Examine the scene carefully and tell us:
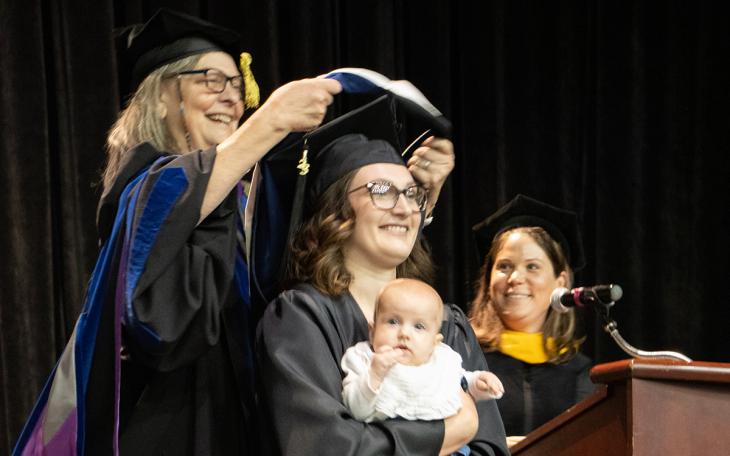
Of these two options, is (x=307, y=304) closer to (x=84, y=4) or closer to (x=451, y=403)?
(x=451, y=403)

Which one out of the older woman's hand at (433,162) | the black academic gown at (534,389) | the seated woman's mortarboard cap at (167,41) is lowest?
the black academic gown at (534,389)

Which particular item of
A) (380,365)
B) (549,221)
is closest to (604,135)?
(549,221)

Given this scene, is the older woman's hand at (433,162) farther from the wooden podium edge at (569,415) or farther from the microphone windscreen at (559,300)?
the wooden podium edge at (569,415)

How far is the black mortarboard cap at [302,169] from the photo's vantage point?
2658 millimetres

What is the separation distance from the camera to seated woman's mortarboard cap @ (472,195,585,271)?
438 cm

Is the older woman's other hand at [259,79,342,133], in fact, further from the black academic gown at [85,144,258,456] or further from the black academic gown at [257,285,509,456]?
the black academic gown at [257,285,509,456]

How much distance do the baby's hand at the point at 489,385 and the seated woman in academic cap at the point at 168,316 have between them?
58 cm

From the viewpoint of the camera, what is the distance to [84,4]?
4.02m

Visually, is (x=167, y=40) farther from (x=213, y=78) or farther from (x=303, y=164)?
(x=303, y=164)

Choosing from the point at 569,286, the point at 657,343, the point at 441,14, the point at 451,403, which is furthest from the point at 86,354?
the point at 657,343

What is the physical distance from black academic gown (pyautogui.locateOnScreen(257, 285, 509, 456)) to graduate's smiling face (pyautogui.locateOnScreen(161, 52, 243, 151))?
1.83ft

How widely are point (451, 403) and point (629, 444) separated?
0.41 metres

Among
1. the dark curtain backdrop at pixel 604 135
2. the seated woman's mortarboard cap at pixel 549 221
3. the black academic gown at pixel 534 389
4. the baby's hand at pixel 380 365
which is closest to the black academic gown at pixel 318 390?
the baby's hand at pixel 380 365

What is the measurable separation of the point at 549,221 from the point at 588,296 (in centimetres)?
158
